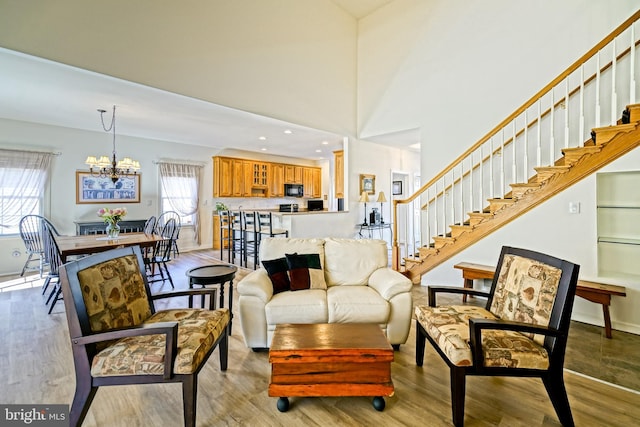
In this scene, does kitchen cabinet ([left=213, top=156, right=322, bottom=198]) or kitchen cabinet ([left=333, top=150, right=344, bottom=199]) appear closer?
kitchen cabinet ([left=333, top=150, right=344, bottom=199])

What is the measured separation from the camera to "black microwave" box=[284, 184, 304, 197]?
31.3 ft

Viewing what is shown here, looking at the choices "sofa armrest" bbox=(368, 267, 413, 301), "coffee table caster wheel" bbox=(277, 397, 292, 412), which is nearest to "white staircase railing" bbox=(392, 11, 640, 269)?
"sofa armrest" bbox=(368, 267, 413, 301)

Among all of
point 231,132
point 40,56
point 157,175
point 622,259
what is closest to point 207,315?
point 40,56

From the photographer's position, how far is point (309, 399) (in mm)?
1965

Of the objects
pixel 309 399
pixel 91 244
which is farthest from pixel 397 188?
pixel 309 399

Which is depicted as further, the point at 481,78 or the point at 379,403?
the point at 481,78

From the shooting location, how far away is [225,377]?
7.30 ft

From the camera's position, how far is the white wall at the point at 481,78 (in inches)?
Result: 135

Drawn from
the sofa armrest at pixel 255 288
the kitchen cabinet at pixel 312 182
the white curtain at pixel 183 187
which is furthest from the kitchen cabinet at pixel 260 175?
the sofa armrest at pixel 255 288

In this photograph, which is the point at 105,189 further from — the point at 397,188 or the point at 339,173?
the point at 397,188

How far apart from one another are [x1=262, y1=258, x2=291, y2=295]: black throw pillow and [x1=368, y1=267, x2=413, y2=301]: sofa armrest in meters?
0.83

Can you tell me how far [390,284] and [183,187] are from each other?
6.42 m

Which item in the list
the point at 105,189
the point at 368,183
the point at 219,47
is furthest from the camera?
the point at 368,183

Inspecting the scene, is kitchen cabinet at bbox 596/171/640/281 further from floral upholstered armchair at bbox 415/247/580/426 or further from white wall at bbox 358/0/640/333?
floral upholstered armchair at bbox 415/247/580/426
